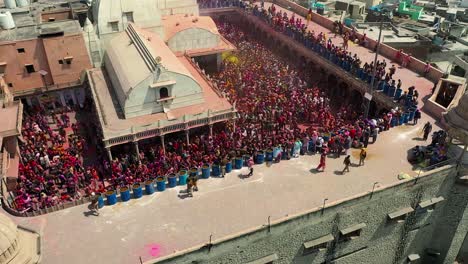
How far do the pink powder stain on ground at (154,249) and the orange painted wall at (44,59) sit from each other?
20767 millimetres

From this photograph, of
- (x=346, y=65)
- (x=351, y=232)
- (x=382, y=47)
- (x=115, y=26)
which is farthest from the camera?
(x=382, y=47)

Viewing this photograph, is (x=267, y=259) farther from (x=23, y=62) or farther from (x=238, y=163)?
(x=23, y=62)

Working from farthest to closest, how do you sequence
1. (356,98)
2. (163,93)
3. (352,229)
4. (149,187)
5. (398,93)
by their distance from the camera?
1. (356,98)
2. (398,93)
3. (163,93)
4. (352,229)
5. (149,187)

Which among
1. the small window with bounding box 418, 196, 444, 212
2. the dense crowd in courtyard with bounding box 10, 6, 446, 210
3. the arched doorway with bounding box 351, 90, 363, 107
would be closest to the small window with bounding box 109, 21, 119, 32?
the dense crowd in courtyard with bounding box 10, 6, 446, 210

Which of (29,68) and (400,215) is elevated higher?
(29,68)

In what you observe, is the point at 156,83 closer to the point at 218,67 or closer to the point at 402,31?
the point at 218,67

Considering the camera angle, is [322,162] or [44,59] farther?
[44,59]

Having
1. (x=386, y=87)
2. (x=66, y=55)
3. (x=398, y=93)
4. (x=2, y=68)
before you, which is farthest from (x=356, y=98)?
(x=2, y=68)

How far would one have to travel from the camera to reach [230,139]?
83.7 ft

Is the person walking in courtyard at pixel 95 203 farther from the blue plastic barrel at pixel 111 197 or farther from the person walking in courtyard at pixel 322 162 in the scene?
the person walking in courtyard at pixel 322 162

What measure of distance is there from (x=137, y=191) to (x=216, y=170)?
4167 mm

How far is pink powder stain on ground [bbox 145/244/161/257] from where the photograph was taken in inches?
656

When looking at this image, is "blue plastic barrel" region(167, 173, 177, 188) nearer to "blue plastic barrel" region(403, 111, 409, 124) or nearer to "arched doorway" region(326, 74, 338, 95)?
"blue plastic barrel" region(403, 111, 409, 124)

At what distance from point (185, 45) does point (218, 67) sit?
12.2ft
